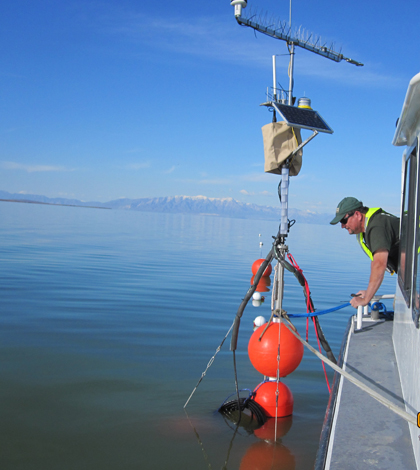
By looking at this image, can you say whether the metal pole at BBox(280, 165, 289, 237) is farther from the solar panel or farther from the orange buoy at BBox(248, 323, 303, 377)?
the orange buoy at BBox(248, 323, 303, 377)

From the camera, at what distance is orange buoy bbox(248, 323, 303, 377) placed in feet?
13.9

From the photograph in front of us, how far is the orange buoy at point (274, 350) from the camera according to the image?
167 inches

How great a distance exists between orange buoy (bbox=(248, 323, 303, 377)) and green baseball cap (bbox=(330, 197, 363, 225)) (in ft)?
4.01

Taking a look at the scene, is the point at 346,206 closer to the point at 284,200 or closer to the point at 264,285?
the point at 284,200

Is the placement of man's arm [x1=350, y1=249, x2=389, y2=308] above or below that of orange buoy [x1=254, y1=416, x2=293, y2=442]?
above

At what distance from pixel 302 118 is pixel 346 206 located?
3.37 feet

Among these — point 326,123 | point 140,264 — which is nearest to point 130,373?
point 326,123

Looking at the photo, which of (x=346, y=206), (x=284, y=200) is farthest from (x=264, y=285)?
(x=284, y=200)

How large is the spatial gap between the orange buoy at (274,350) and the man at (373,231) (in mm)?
791

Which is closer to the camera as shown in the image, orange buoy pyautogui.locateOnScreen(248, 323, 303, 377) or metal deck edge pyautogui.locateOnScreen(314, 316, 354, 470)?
metal deck edge pyautogui.locateOnScreen(314, 316, 354, 470)

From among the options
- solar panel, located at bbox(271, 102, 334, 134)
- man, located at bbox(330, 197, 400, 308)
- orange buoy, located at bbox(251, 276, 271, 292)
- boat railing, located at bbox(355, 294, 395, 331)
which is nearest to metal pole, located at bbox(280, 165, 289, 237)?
solar panel, located at bbox(271, 102, 334, 134)

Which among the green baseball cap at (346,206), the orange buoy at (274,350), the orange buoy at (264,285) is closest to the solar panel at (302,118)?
the green baseball cap at (346,206)

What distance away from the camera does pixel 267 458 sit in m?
4.18

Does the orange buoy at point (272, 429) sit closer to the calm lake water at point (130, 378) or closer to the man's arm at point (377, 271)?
the calm lake water at point (130, 378)
